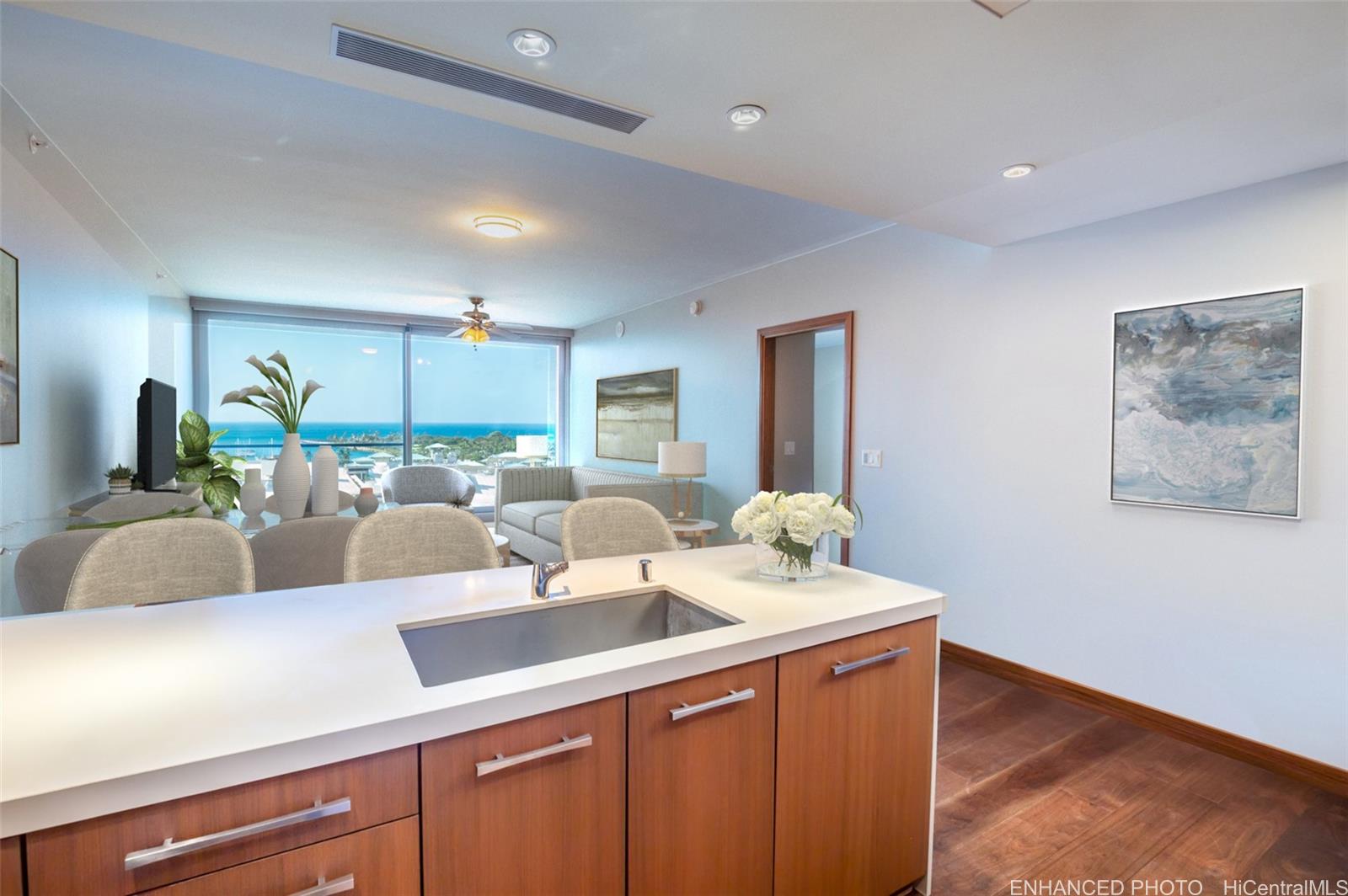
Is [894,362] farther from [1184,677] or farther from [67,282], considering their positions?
[67,282]

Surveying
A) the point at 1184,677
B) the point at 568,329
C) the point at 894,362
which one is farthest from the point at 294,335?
the point at 1184,677

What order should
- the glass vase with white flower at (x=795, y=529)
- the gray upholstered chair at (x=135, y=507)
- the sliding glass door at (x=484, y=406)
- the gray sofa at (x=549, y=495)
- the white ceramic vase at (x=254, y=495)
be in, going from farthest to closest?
the sliding glass door at (x=484, y=406)
the gray sofa at (x=549, y=495)
the white ceramic vase at (x=254, y=495)
the gray upholstered chair at (x=135, y=507)
the glass vase with white flower at (x=795, y=529)

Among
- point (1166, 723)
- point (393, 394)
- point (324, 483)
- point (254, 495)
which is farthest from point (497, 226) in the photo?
point (393, 394)

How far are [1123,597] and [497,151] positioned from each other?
3.40 metres

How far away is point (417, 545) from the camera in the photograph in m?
1.88

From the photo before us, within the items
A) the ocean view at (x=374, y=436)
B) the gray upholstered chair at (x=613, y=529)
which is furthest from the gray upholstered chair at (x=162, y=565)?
the ocean view at (x=374, y=436)

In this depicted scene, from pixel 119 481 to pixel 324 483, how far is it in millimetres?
1955

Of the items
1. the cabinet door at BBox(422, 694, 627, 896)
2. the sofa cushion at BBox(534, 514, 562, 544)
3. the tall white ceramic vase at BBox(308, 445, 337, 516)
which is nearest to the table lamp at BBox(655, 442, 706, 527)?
the sofa cushion at BBox(534, 514, 562, 544)

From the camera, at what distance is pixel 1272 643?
7.64 ft

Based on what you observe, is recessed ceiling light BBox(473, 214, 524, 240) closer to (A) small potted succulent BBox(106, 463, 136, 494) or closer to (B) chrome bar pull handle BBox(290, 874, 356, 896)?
(A) small potted succulent BBox(106, 463, 136, 494)

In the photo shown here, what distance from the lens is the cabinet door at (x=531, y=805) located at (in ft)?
3.05

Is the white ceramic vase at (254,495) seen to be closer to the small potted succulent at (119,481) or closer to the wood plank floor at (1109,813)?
the small potted succulent at (119,481)

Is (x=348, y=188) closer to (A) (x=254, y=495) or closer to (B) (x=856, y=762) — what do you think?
(A) (x=254, y=495)

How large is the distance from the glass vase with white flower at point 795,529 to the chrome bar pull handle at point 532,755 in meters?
0.76
